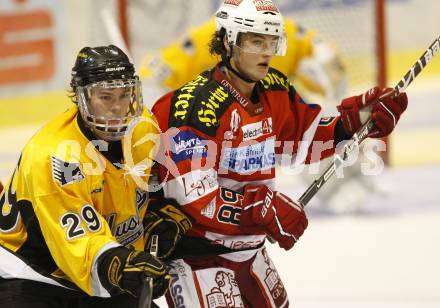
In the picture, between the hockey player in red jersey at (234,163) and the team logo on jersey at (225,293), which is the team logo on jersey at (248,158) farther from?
the team logo on jersey at (225,293)

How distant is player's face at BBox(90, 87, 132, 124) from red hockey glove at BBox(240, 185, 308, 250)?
43 cm

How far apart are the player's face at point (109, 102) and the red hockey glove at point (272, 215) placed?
432 mm

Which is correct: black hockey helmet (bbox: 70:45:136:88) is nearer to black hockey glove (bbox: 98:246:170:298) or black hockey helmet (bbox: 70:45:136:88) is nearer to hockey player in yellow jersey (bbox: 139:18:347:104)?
black hockey glove (bbox: 98:246:170:298)

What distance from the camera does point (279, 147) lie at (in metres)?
3.14

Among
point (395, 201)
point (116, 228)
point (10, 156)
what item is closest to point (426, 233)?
point (395, 201)

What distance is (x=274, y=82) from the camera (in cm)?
308

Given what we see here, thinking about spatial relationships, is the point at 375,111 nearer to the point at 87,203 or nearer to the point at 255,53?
the point at 255,53

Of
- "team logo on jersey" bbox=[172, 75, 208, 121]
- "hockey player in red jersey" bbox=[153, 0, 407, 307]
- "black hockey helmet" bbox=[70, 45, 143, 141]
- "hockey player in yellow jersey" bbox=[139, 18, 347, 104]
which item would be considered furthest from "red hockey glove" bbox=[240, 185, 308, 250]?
"hockey player in yellow jersey" bbox=[139, 18, 347, 104]

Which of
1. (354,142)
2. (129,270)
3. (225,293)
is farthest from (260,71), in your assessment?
(129,270)

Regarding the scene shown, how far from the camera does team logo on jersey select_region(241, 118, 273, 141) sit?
2.91m

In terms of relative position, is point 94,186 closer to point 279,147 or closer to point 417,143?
point 279,147

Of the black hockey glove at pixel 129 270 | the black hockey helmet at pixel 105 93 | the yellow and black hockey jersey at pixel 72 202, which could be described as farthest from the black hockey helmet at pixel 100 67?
the black hockey glove at pixel 129 270

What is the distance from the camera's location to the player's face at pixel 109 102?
2.67 meters

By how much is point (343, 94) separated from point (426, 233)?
1.27 meters
